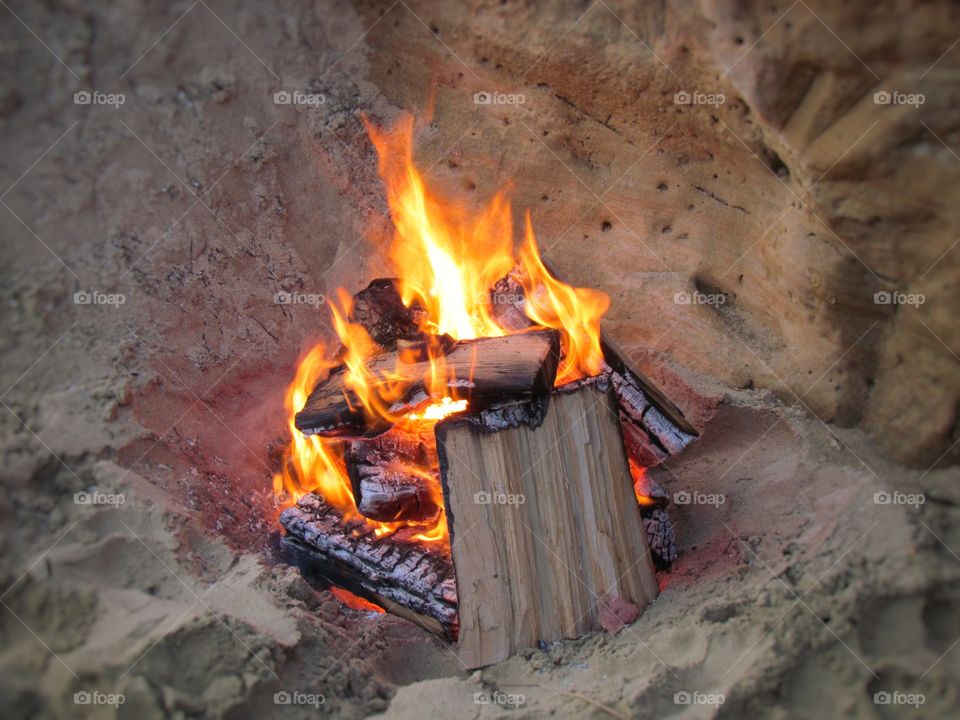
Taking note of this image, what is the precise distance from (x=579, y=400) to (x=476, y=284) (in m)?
1.02

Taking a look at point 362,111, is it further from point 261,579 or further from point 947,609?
point 947,609

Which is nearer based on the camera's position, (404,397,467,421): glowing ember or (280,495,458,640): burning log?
(280,495,458,640): burning log

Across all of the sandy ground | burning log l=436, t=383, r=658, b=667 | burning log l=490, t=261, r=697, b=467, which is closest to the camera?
Answer: the sandy ground

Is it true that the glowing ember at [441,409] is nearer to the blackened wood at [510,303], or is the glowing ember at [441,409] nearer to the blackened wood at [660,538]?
the blackened wood at [510,303]

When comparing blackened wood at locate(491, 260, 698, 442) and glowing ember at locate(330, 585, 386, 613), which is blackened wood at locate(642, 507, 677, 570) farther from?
glowing ember at locate(330, 585, 386, 613)

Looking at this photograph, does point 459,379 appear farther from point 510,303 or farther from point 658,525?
point 658,525

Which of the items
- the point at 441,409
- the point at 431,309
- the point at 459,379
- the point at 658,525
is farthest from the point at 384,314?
the point at 658,525

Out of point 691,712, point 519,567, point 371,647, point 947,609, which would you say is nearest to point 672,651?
point 691,712

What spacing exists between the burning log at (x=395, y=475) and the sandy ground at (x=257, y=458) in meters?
0.39

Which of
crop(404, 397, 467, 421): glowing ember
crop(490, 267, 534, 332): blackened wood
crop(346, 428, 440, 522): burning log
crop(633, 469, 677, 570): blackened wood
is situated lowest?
crop(633, 469, 677, 570): blackened wood

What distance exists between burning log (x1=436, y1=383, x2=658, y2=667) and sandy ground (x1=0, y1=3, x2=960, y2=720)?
11 centimetres

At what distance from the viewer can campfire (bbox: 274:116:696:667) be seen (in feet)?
8.95

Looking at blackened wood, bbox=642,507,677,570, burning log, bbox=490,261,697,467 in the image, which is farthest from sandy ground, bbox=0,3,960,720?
burning log, bbox=490,261,697,467

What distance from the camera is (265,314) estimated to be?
3.60m
